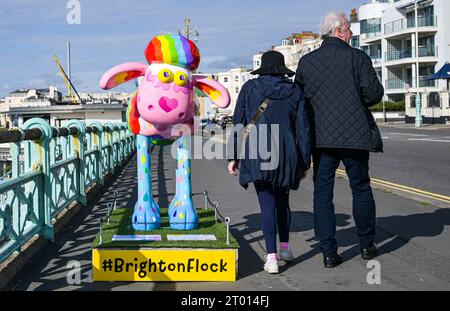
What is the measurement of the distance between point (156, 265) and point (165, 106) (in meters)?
1.63

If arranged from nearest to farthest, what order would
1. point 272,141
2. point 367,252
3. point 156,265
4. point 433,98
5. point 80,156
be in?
1. point 156,265
2. point 272,141
3. point 367,252
4. point 80,156
5. point 433,98

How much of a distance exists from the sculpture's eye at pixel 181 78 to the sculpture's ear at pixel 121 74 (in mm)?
423

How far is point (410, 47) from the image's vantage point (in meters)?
66.5

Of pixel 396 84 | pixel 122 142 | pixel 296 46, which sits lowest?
pixel 122 142

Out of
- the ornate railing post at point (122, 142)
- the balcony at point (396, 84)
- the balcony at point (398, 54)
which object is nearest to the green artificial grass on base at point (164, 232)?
the ornate railing post at point (122, 142)

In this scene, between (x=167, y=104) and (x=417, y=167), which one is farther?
(x=417, y=167)

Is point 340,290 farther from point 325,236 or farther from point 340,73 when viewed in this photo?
point 340,73

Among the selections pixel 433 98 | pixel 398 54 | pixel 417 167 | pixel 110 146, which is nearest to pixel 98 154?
pixel 110 146

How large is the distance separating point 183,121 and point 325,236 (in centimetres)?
176

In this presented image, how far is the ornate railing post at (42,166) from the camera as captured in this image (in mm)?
6552

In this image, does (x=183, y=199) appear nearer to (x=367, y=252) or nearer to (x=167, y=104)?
(x=167, y=104)

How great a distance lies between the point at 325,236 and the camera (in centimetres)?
558

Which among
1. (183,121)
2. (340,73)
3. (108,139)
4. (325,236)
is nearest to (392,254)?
(325,236)

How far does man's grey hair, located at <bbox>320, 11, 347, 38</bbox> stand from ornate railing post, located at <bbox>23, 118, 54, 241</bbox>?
3.10 metres
